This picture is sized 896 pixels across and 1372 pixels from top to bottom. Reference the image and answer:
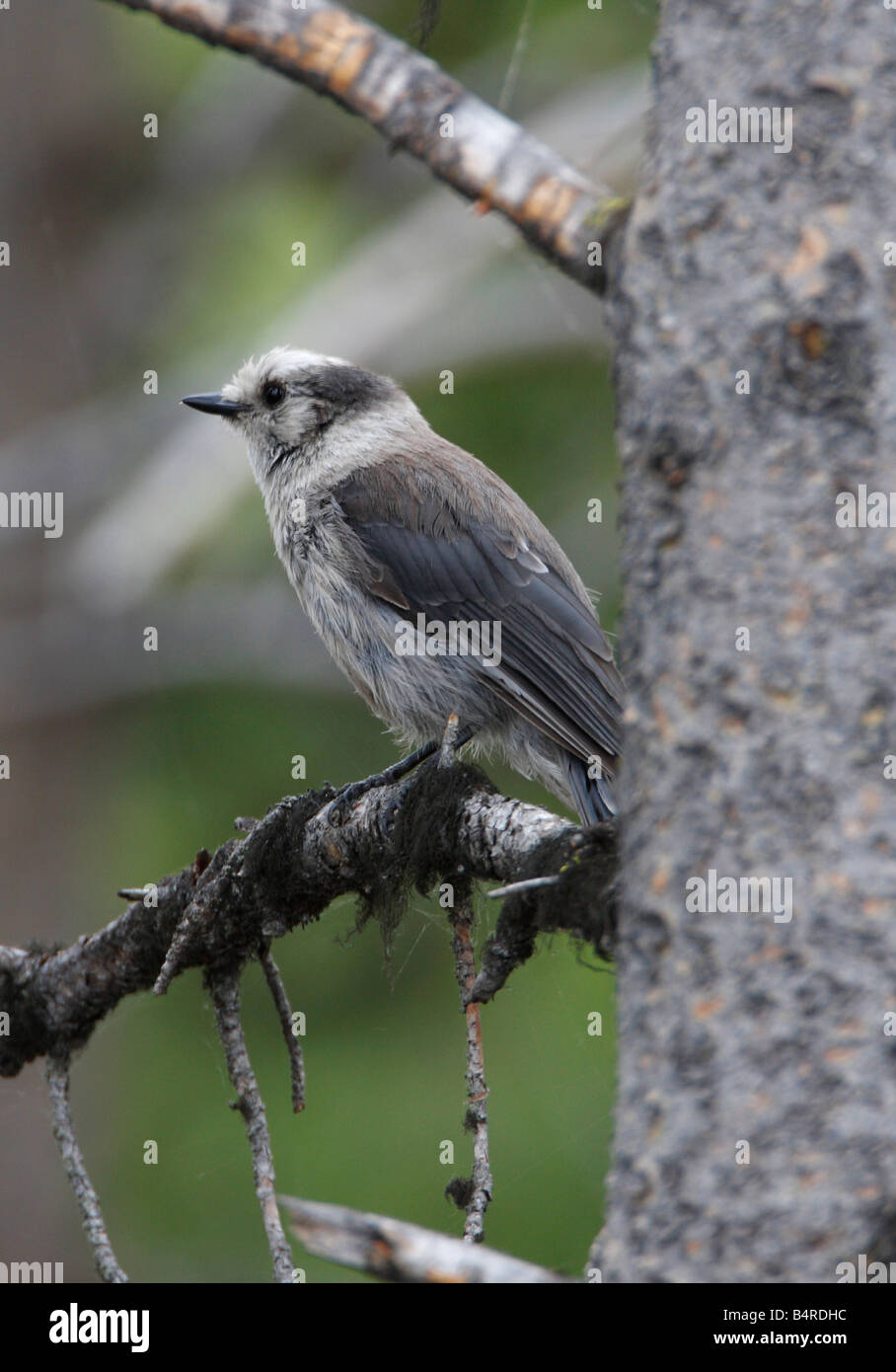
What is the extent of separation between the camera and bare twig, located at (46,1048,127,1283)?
2490 mm

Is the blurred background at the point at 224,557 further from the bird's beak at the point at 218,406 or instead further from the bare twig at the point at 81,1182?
the bare twig at the point at 81,1182

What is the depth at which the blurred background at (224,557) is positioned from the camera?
679cm

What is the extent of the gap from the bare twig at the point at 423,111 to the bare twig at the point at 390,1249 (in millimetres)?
1236

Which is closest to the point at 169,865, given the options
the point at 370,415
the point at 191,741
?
the point at 191,741

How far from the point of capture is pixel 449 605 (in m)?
4.07

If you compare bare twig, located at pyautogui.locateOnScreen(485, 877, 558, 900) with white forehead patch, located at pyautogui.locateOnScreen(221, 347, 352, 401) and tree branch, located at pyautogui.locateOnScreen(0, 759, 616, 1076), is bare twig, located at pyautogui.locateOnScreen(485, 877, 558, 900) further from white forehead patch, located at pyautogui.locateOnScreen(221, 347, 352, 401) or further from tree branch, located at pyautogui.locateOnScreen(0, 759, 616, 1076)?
white forehead patch, located at pyautogui.locateOnScreen(221, 347, 352, 401)

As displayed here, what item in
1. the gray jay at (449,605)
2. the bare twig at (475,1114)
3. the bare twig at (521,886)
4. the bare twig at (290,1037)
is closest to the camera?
the bare twig at (521,886)

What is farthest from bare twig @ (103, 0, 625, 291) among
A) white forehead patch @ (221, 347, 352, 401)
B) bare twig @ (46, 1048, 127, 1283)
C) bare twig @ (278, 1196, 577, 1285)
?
white forehead patch @ (221, 347, 352, 401)

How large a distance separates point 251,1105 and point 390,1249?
1217mm

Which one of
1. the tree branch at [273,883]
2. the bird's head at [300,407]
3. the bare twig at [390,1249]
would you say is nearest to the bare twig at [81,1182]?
the tree branch at [273,883]
